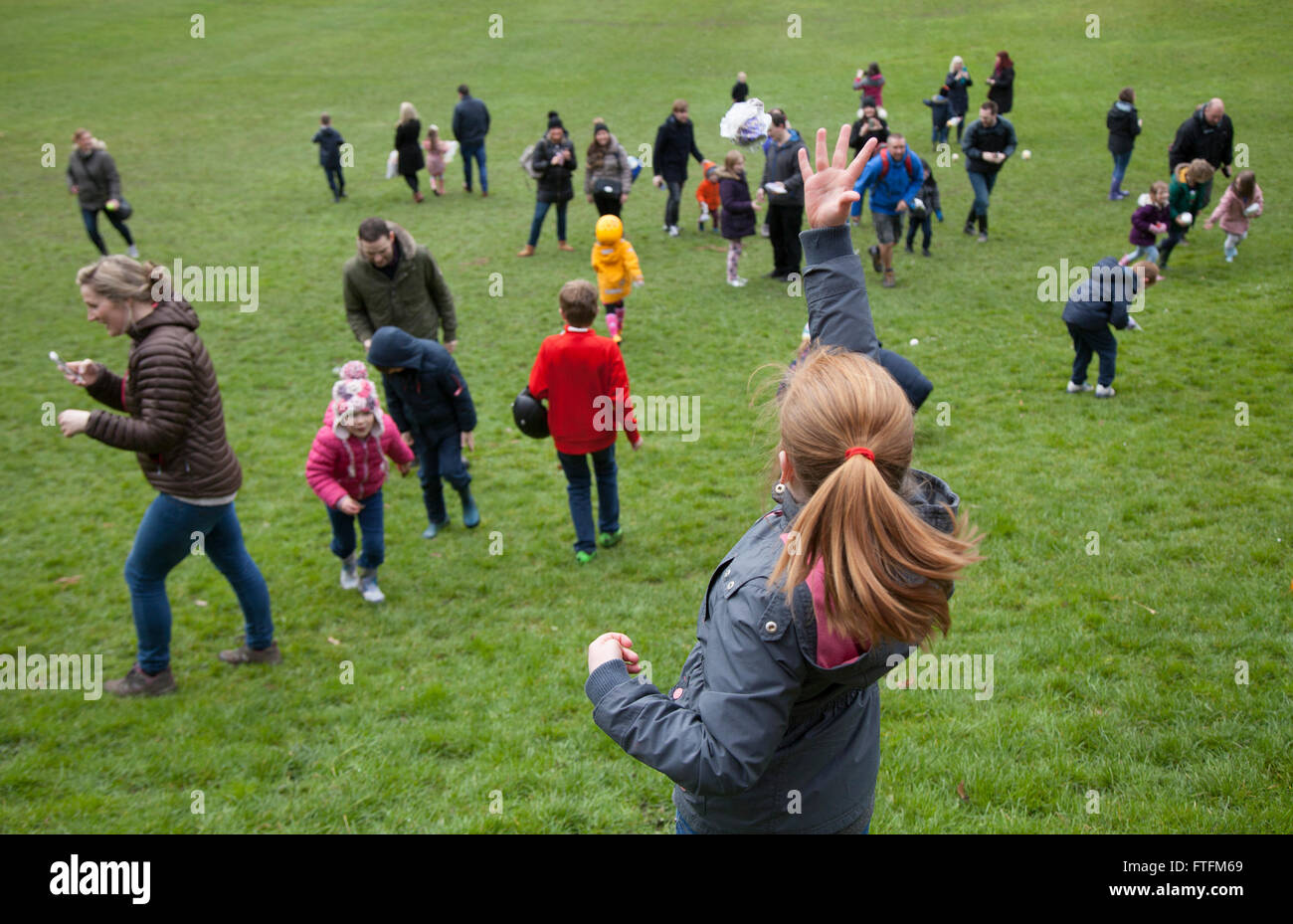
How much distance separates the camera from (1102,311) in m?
8.24

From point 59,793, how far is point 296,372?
706 centimetres

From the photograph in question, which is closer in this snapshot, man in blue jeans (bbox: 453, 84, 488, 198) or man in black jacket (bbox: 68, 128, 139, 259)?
man in black jacket (bbox: 68, 128, 139, 259)

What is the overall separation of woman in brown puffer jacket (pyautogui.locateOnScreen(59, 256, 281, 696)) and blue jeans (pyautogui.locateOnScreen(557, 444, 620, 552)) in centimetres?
221

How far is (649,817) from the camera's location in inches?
161

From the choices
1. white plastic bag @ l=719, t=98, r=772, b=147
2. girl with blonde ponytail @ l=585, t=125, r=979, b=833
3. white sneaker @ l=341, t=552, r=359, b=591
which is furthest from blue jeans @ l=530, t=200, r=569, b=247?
girl with blonde ponytail @ l=585, t=125, r=979, b=833

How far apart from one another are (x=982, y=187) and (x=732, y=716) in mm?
14166

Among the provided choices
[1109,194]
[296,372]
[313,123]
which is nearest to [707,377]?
[296,372]

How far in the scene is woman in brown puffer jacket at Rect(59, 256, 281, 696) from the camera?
4.46 metres

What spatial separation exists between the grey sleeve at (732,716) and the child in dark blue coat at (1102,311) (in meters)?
7.54

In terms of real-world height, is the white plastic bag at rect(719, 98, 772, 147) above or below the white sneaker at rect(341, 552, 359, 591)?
above

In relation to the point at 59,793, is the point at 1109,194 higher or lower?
higher

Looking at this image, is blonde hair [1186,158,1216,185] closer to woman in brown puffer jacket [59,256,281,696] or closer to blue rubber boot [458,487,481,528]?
blue rubber boot [458,487,481,528]

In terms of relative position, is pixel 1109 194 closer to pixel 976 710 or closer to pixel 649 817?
pixel 976 710

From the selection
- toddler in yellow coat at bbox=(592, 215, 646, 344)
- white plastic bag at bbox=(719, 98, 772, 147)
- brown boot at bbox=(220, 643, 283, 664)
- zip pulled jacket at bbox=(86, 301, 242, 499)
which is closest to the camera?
zip pulled jacket at bbox=(86, 301, 242, 499)
